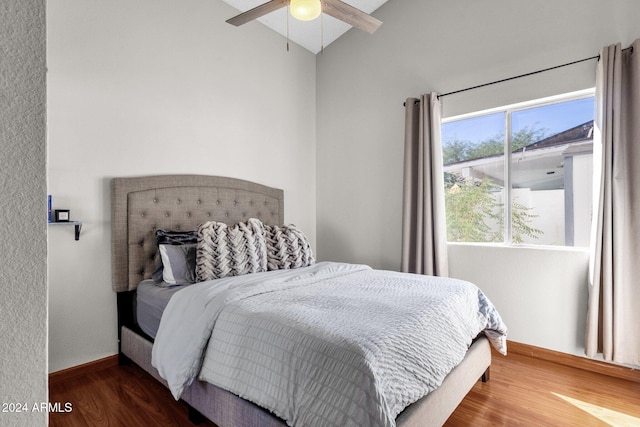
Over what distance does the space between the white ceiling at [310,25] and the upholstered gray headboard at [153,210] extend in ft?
5.24

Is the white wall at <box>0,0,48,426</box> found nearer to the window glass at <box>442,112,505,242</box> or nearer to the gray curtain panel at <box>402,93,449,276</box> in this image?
the gray curtain panel at <box>402,93,449,276</box>

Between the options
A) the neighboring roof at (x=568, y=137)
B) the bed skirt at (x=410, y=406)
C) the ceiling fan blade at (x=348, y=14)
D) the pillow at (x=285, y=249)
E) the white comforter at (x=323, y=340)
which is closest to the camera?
the white comforter at (x=323, y=340)

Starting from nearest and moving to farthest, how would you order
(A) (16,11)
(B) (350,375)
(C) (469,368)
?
(A) (16,11), (B) (350,375), (C) (469,368)

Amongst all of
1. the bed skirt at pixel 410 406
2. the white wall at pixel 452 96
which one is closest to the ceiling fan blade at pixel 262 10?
the white wall at pixel 452 96

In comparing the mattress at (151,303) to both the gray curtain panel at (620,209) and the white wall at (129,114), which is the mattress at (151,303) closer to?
the white wall at (129,114)

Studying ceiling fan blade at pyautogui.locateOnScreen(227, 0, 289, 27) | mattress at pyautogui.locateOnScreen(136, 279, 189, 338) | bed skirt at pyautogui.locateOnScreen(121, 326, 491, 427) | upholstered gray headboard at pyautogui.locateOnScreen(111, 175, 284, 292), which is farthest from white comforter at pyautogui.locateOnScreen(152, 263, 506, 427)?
ceiling fan blade at pyautogui.locateOnScreen(227, 0, 289, 27)

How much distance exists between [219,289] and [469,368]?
1.40m

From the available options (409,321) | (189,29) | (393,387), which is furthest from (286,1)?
(393,387)

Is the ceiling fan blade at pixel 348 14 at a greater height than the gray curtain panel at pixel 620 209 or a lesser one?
greater

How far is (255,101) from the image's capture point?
11.1ft

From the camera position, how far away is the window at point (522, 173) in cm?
252

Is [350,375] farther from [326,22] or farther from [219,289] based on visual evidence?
[326,22]

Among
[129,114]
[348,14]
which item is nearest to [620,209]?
[348,14]

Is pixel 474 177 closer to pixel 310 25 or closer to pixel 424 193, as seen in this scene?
pixel 424 193
